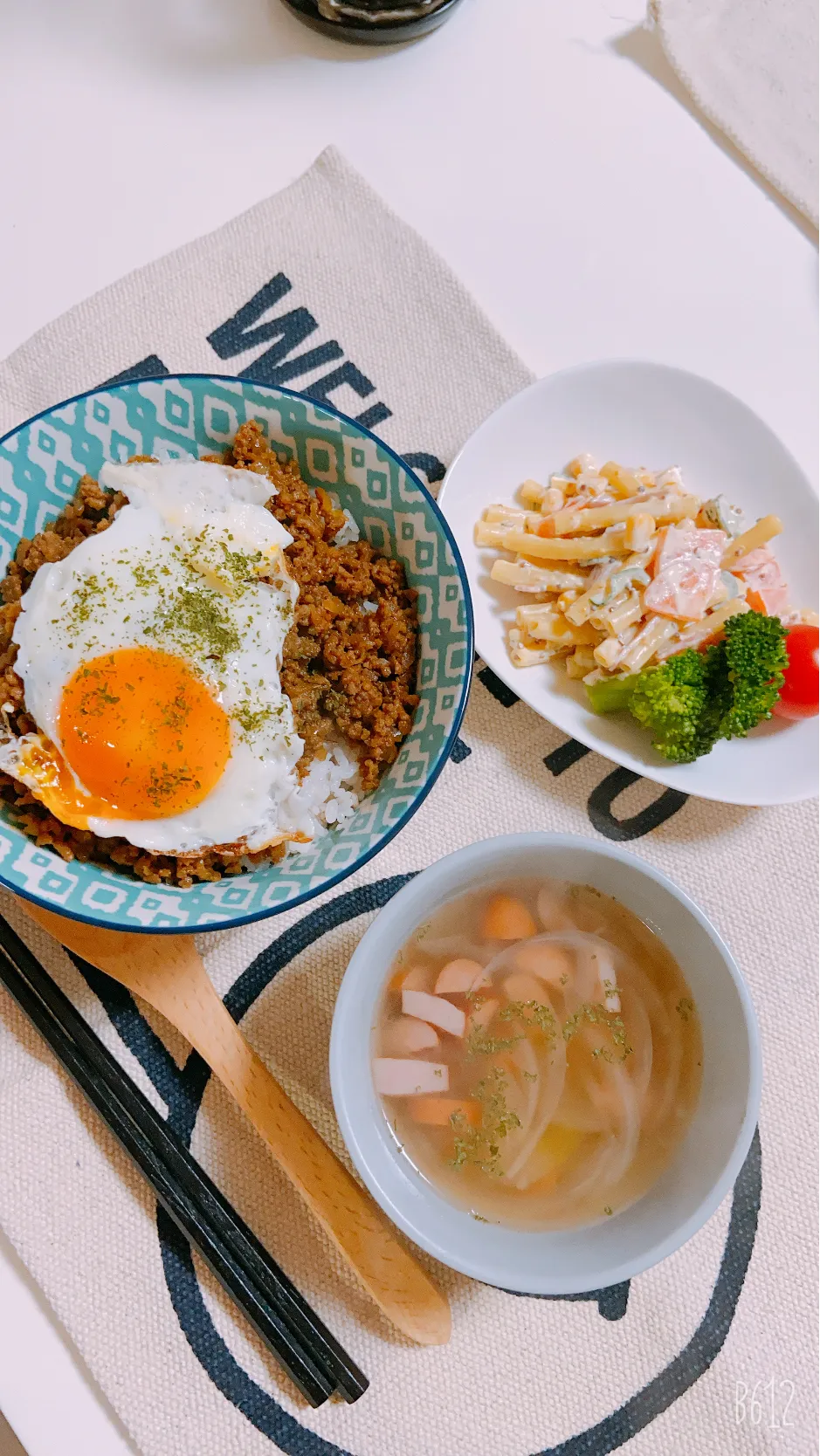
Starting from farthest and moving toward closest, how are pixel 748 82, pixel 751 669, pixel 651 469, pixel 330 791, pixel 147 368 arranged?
pixel 748 82 < pixel 651 469 < pixel 147 368 < pixel 751 669 < pixel 330 791

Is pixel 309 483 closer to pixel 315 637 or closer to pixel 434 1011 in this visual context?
pixel 315 637

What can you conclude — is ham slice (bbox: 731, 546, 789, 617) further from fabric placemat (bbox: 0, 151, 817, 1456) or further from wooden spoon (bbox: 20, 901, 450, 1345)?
wooden spoon (bbox: 20, 901, 450, 1345)

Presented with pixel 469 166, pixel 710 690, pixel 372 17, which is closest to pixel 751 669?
pixel 710 690

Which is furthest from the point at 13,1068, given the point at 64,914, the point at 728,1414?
the point at 728,1414

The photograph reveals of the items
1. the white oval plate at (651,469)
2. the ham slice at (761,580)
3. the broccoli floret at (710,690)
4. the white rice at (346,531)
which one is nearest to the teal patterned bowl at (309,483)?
the white rice at (346,531)

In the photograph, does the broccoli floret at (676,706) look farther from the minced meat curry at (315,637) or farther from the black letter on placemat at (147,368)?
the black letter on placemat at (147,368)

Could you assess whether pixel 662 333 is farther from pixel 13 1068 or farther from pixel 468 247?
pixel 13 1068
